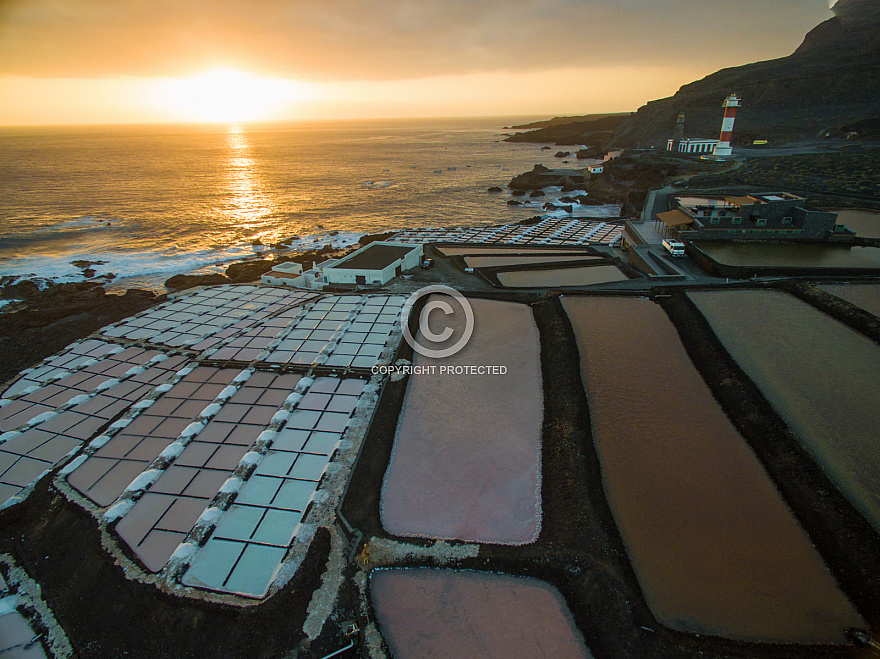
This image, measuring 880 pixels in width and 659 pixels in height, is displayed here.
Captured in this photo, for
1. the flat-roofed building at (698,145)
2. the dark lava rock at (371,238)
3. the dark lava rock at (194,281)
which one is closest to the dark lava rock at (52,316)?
the dark lava rock at (194,281)

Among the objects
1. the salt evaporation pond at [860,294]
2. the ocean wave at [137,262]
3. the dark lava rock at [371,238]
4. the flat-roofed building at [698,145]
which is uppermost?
the flat-roofed building at [698,145]

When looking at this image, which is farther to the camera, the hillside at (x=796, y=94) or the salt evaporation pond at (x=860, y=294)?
the hillside at (x=796, y=94)

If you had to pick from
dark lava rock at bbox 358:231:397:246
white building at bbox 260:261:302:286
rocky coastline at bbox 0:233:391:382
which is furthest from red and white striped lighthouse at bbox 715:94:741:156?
white building at bbox 260:261:302:286

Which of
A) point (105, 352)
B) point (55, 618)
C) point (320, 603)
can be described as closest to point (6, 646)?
point (55, 618)

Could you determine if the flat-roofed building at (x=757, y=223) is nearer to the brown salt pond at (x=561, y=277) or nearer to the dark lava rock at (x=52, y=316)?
the brown salt pond at (x=561, y=277)

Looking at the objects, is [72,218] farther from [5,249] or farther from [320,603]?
[320,603]

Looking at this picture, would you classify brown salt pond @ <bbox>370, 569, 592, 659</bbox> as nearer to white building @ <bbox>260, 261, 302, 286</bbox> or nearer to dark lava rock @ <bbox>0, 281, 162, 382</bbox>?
dark lava rock @ <bbox>0, 281, 162, 382</bbox>
